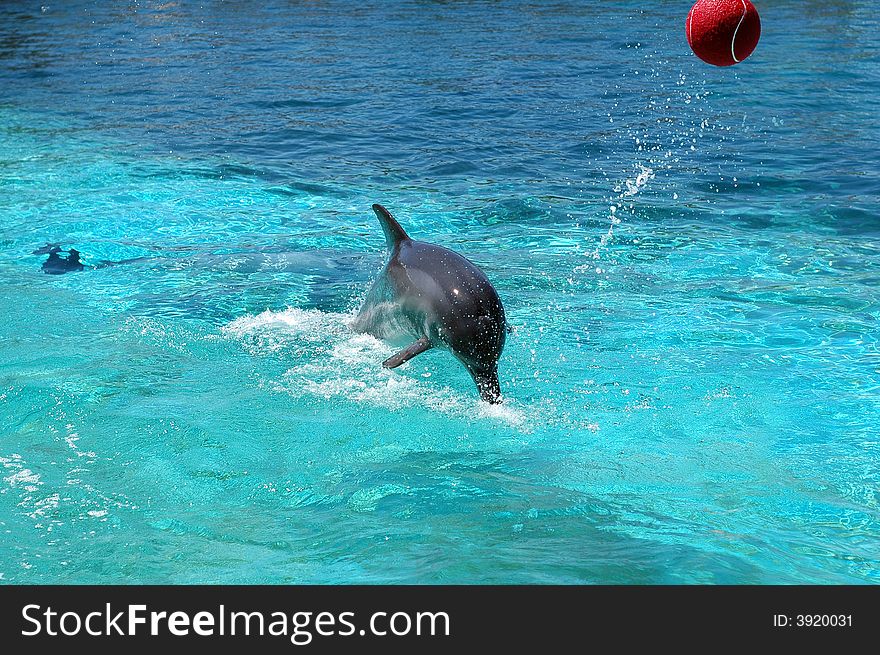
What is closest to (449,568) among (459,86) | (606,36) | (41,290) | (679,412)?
(679,412)

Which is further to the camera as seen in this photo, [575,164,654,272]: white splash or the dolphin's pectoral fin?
[575,164,654,272]: white splash

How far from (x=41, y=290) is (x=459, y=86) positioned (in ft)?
36.6

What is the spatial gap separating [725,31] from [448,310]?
3.82 metres

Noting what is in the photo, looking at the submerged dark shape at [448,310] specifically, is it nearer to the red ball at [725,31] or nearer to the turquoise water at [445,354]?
the turquoise water at [445,354]

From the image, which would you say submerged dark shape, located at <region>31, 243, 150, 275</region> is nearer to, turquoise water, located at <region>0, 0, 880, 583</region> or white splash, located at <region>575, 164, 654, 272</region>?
turquoise water, located at <region>0, 0, 880, 583</region>

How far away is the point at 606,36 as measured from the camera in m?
22.9

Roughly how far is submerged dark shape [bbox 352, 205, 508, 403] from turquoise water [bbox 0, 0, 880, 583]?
58 cm

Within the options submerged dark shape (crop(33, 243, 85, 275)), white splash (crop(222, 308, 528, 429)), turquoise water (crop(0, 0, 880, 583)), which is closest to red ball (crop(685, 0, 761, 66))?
turquoise water (crop(0, 0, 880, 583))

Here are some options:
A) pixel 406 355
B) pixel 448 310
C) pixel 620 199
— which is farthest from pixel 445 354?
pixel 620 199

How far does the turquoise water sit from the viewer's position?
4902 millimetres

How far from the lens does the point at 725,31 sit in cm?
789

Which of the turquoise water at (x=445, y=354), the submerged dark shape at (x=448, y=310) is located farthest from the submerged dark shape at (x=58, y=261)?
the submerged dark shape at (x=448, y=310)

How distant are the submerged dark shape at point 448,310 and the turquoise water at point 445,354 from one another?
1.90ft

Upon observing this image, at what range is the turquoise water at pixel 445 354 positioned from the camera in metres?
4.90
